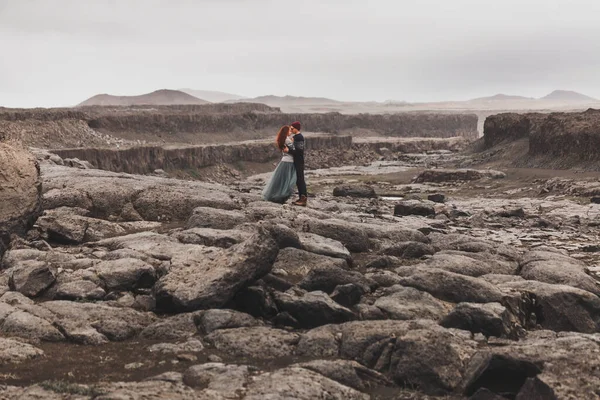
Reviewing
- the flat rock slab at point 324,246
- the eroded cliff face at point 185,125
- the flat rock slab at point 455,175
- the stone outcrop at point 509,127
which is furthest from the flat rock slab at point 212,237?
the stone outcrop at point 509,127

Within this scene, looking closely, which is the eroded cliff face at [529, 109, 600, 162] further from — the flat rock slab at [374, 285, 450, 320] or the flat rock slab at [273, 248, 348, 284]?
the flat rock slab at [374, 285, 450, 320]

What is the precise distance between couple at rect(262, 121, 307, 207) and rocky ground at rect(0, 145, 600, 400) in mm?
739

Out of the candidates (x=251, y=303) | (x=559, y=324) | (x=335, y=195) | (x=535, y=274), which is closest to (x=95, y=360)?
(x=251, y=303)

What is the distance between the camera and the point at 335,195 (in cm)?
3328

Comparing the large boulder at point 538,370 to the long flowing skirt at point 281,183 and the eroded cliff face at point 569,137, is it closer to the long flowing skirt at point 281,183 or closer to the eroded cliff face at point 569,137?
the long flowing skirt at point 281,183

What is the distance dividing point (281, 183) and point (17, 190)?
791 cm

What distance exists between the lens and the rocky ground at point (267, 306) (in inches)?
316

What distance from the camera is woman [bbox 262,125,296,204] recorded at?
63.6ft

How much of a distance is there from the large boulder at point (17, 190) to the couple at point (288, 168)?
7.17 meters

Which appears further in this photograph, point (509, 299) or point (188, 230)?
point (188, 230)

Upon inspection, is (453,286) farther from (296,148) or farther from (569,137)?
(569,137)

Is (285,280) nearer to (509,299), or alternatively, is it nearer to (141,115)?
(509,299)

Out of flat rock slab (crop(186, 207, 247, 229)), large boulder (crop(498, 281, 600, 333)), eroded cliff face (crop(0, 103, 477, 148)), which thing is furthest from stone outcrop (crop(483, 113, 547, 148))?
large boulder (crop(498, 281, 600, 333))

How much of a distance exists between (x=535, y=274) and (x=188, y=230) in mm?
7214
